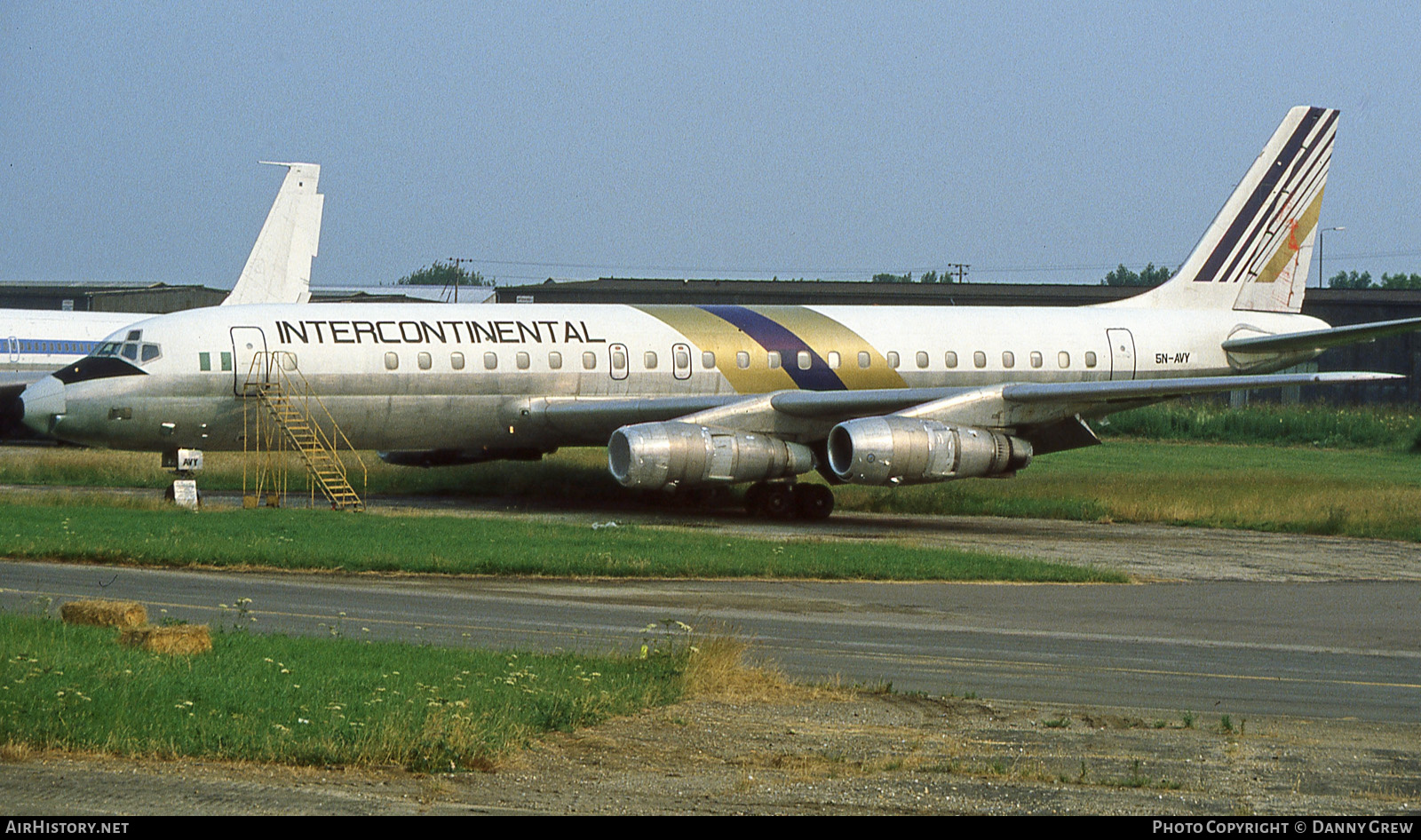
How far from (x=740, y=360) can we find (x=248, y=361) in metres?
9.99

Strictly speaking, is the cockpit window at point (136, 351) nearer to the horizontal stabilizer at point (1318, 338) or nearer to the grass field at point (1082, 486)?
the grass field at point (1082, 486)

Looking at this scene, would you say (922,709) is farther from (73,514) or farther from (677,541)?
(73,514)

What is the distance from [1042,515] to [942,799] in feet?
80.2

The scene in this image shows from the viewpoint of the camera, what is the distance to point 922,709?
12117 millimetres

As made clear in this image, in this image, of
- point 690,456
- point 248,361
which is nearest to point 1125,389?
point 690,456

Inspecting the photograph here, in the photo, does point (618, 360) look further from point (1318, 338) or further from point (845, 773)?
point (845, 773)

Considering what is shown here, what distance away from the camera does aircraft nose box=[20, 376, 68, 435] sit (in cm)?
2850

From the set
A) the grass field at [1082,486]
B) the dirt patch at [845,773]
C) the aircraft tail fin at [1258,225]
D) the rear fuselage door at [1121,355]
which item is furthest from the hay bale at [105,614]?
the aircraft tail fin at [1258,225]

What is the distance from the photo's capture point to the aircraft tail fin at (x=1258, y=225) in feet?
124

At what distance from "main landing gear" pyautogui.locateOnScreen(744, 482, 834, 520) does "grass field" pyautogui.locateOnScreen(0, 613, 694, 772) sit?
17273 millimetres

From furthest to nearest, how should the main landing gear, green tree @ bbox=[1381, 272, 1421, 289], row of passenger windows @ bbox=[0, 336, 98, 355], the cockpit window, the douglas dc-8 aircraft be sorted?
green tree @ bbox=[1381, 272, 1421, 289] → row of passenger windows @ bbox=[0, 336, 98, 355] → the main landing gear → the cockpit window → the douglas dc-8 aircraft

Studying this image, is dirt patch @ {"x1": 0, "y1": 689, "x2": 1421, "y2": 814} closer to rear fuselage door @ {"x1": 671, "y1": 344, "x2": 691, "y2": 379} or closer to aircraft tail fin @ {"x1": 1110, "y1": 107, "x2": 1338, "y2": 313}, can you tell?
rear fuselage door @ {"x1": 671, "y1": 344, "x2": 691, "y2": 379}

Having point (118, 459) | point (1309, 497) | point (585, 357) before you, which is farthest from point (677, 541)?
point (118, 459)

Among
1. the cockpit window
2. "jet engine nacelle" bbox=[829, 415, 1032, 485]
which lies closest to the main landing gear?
"jet engine nacelle" bbox=[829, 415, 1032, 485]
